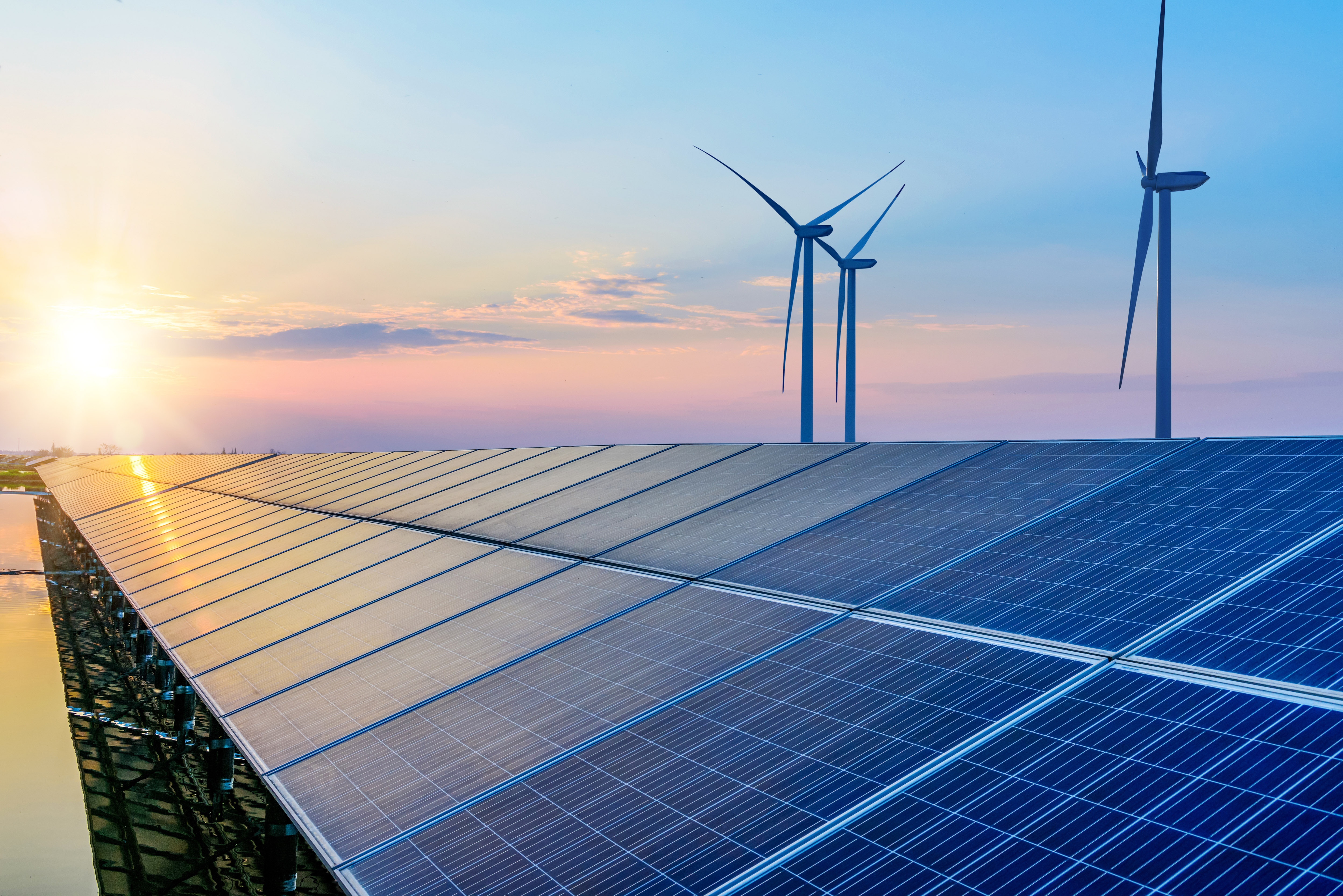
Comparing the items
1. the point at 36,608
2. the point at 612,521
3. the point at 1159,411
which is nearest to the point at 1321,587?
the point at 612,521

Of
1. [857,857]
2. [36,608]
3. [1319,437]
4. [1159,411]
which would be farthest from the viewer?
[36,608]

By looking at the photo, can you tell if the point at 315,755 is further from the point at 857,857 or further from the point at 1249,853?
the point at 1249,853

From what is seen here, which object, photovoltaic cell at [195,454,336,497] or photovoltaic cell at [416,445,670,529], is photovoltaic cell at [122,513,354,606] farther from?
photovoltaic cell at [195,454,336,497]

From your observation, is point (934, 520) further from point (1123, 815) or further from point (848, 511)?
point (1123, 815)

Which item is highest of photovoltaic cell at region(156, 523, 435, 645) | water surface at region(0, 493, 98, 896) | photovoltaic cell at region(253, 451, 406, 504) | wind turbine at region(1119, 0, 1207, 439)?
wind turbine at region(1119, 0, 1207, 439)

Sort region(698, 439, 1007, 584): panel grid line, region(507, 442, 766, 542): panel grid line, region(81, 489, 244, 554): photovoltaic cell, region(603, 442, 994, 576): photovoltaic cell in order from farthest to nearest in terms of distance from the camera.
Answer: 1. region(81, 489, 244, 554): photovoltaic cell
2. region(507, 442, 766, 542): panel grid line
3. region(603, 442, 994, 576): photovoltaic cell
4. region(698, 439, 1007, 584): panel grid line

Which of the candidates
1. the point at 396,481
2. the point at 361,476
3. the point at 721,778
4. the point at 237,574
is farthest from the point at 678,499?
the point at 361,476

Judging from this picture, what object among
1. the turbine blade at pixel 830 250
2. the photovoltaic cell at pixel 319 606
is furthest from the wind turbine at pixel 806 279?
the photovoltaic cell at pixel 319 606

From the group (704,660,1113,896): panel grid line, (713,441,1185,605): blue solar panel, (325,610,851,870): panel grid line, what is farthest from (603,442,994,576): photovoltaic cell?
(704,660,1113,896): panel grid line
